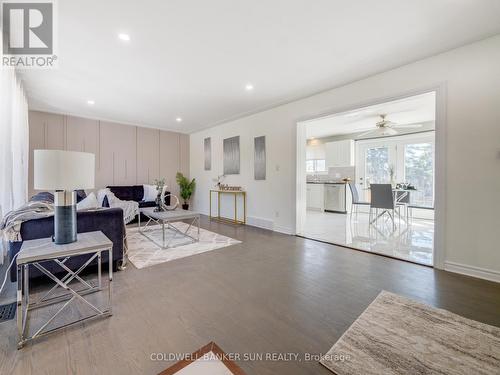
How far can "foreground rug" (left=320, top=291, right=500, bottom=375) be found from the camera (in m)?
1.28

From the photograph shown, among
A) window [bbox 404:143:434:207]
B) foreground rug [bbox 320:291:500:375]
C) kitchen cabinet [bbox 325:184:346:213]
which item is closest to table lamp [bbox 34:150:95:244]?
foreground rug [bbox 320:291:500:375]

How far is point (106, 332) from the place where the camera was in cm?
157

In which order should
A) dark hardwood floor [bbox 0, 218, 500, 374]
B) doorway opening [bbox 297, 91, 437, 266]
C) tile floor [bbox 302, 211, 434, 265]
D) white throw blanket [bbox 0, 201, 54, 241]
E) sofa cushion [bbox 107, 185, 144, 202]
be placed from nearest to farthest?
dark hardwood floor [bbox 0, 218, 500, 374]
white throw blanket [bbox 0, 201, 54, 241]
tile floor [bbox 302, 211, 434, 265]
doorway opening [bbox 297, 91, 437, 266]
sofa cushion [bbox 107, 185, 144, 202]

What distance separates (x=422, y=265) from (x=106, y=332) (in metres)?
3.45

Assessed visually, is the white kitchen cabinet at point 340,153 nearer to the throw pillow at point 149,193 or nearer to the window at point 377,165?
the window at point 377,165

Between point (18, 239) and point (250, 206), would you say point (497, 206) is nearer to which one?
point (250, 206)

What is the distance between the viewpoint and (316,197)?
7824 millimetres

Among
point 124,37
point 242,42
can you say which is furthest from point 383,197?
point 124,37

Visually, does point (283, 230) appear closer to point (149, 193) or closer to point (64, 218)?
point (64, 218)

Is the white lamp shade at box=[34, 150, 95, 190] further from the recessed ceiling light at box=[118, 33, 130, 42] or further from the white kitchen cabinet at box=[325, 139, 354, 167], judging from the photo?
the white kitchen cabinet at box=[325, 139, 354, 167]

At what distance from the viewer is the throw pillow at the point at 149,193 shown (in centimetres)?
594

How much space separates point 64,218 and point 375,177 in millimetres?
7611

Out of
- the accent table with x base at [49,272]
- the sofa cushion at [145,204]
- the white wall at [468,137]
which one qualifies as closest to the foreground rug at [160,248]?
the accent table with x base at [49,272]

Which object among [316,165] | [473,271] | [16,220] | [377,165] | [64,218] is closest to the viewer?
[64,218]
